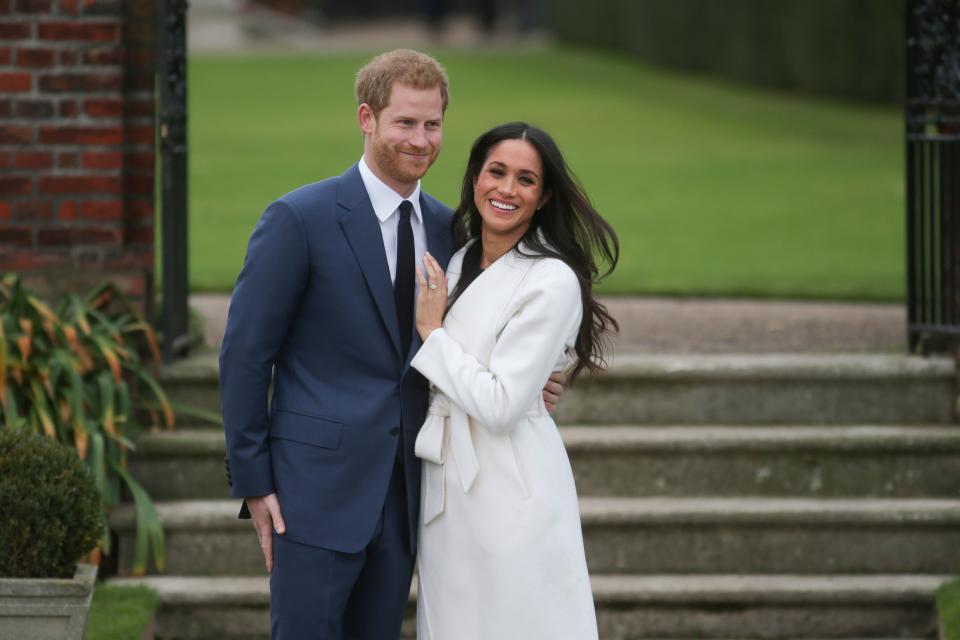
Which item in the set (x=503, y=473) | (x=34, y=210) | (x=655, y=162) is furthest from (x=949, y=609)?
(x=655, y=162)

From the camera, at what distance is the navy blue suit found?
3.85 m

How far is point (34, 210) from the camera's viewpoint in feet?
20.0

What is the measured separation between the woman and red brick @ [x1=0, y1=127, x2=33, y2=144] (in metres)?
2.73

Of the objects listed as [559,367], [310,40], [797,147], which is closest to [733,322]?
[559,367]

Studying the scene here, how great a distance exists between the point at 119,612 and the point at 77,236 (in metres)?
1.55

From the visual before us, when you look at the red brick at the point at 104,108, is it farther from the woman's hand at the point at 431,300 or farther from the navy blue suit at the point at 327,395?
the woman's hand at the point at 431,300

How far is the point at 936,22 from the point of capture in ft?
20.9

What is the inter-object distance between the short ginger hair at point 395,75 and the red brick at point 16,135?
2.65 meters

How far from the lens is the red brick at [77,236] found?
240 inches

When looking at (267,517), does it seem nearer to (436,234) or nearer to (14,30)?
(436,234)

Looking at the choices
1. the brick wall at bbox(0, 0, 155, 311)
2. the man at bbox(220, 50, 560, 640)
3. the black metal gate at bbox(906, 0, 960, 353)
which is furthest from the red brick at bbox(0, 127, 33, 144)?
the black metal gate at bbox(906, 0, 960, 353)

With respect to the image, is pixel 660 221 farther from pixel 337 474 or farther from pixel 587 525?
pixel 337 474

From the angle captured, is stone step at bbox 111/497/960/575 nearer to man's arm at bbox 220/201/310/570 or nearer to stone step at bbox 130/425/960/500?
stone step at bbox 130/425/960/500

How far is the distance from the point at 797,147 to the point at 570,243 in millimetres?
11964
